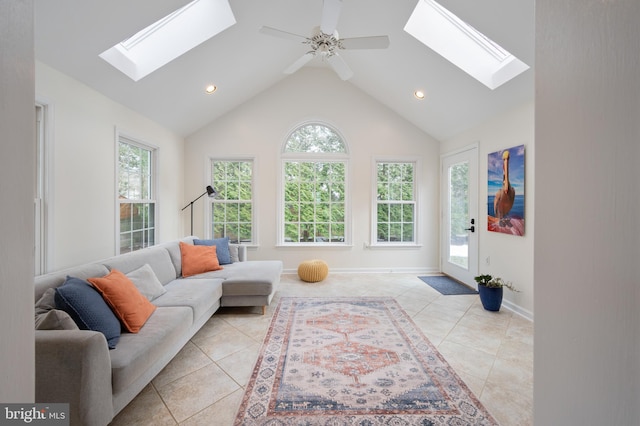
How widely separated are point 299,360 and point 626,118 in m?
2.23

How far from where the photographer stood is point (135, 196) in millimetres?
3508

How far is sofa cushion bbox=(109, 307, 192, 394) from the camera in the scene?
1.45 meters

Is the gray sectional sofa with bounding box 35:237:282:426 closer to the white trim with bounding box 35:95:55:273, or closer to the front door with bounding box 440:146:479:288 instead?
the white trim with bounding box 35:95:55:273

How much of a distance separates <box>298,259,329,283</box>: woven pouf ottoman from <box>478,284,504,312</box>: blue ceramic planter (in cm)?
214

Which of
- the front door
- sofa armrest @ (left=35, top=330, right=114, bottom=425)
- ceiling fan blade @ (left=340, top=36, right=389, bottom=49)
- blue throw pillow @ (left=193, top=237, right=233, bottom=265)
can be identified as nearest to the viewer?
sofa armrest @ (left=35, top=330, right=114, bottom=425)

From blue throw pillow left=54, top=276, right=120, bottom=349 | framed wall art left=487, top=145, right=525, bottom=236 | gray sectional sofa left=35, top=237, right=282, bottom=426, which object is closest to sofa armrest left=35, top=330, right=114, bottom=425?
gray sectional sofa left=35, top=237, right=282, bottom=426

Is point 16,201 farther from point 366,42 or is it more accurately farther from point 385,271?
point 385,271

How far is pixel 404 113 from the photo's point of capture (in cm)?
463

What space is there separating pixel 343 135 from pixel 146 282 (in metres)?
3.63

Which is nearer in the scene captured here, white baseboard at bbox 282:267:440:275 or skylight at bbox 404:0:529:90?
skylight at bbox 404:0:529:90

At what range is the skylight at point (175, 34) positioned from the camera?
9.25ft

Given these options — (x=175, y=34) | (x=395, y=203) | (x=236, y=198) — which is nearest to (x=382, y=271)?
(x=395, y=203)

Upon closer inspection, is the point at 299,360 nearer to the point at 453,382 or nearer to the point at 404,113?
the point at 453,382

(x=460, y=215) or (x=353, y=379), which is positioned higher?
(x=460, y=215)
